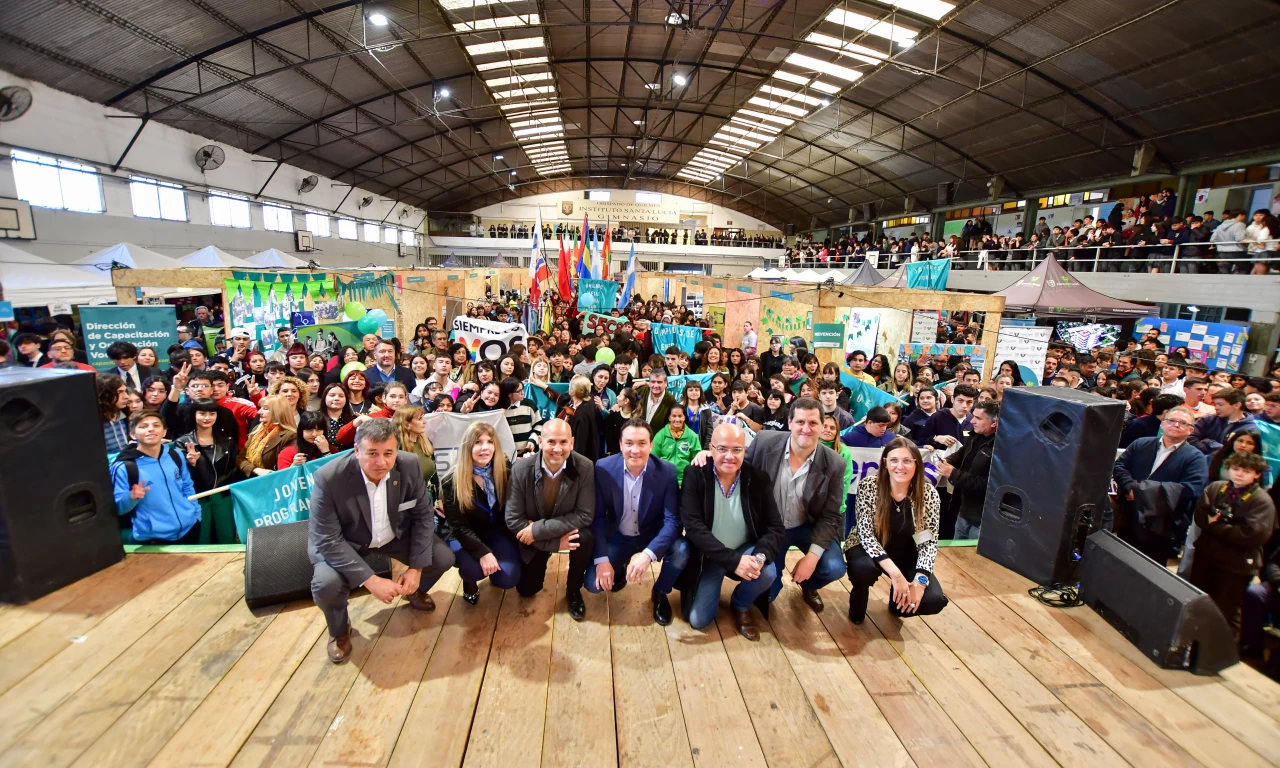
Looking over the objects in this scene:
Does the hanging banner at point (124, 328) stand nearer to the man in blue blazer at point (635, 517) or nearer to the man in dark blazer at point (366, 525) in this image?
the man in dark blazer at point (366, 525)

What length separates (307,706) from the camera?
103 inches

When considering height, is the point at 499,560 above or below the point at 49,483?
below

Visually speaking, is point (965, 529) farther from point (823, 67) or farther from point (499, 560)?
point (823, 67)

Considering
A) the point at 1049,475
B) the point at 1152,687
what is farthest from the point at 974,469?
the point at 1152,687

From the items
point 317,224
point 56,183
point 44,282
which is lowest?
point 44,282

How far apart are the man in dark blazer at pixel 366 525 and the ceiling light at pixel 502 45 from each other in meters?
17.0

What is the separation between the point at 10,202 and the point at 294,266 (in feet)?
21.5

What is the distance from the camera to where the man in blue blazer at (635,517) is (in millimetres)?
3336

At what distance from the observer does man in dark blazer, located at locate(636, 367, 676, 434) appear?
555cm

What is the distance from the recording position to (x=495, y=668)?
9.54 ft

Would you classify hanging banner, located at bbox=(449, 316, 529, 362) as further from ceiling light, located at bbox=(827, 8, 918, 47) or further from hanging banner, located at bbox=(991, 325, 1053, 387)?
ceiling light, located at bbox=(827, 8, 918, 47)

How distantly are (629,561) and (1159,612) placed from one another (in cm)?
293

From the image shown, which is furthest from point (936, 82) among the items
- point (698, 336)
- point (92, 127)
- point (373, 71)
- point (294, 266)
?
point (92, 127)

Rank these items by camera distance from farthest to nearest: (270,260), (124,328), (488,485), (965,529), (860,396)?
(270,260)
(124,328)
(860,396)
(965,529)
(488,485)
